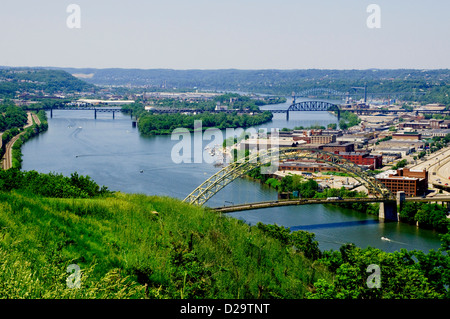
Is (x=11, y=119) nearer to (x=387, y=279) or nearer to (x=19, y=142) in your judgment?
(x=19, y=142)

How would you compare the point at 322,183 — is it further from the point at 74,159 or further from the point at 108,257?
the point at 108,257

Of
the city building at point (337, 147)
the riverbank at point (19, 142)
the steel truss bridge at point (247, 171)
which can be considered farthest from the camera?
the city building at point (337, 147)

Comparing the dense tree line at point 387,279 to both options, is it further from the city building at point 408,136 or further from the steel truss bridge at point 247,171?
the city building at point 408,136

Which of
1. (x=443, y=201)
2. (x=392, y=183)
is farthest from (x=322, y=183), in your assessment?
(x=443, y=201)

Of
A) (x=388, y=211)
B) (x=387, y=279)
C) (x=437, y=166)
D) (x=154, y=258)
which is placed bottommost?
(x=388, y=211)

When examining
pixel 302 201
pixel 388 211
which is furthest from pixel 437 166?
pixel 302 201

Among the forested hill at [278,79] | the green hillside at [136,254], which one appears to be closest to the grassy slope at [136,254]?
the green hillside at [136,254]

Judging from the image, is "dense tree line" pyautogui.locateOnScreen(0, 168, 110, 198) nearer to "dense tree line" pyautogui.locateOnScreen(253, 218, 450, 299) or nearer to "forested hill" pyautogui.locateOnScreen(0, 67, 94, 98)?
"dense tree line" pyautogui.locateOnScreen(253, 218, 450, 299)
